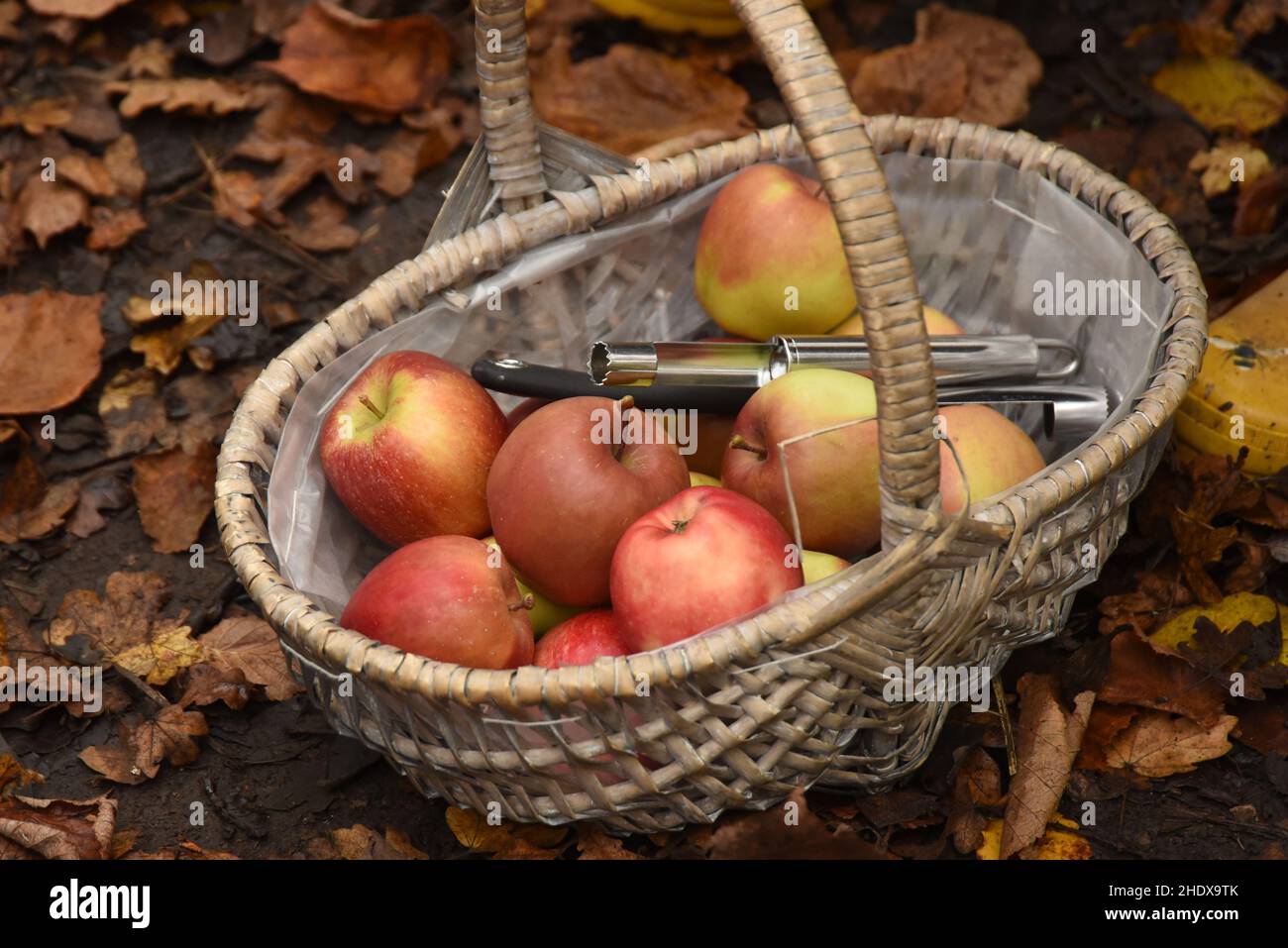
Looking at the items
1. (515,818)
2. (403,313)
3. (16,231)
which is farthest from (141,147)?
(515,818)

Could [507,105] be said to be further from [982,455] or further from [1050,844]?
[1050,844]

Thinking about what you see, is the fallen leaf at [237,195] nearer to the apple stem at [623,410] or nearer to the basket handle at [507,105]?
→ the basket handle at [507,105]

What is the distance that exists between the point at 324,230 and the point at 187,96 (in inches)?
16.6

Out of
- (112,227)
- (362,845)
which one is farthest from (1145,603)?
(112,227)

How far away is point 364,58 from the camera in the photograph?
234 cm

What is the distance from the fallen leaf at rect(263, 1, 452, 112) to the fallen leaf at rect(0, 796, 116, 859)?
1.36 m

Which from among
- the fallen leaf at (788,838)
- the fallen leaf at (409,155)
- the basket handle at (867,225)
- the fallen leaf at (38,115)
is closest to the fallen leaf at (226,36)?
the fallen leaf at (38,115)

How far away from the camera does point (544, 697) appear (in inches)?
44.2

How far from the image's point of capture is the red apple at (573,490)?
1305 mm

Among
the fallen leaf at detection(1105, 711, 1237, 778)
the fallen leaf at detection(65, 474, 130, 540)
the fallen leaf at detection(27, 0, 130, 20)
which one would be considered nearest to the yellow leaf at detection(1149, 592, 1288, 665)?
the fallen leaf at detection(1105, 711, 1237, 778)

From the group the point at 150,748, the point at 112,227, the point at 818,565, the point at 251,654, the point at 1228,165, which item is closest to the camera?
the point at 818,565

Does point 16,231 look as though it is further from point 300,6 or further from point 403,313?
point 403,313

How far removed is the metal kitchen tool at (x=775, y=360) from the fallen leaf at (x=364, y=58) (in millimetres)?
1097

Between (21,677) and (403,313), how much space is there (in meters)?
0.68
